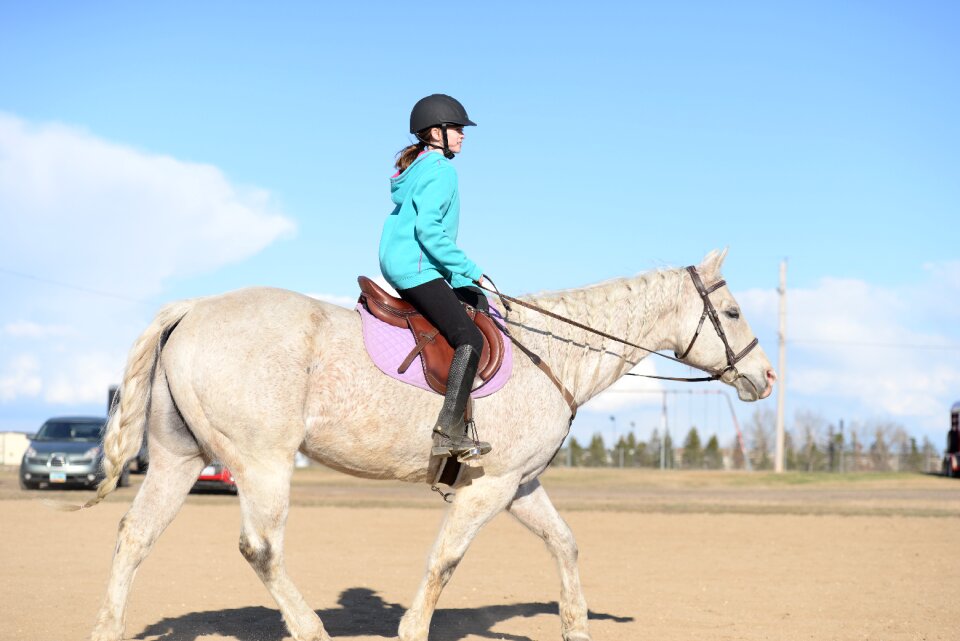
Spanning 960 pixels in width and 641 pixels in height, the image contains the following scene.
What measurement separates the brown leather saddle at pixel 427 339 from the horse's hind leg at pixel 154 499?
141 centimetres

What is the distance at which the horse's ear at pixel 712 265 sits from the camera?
25.6 feet

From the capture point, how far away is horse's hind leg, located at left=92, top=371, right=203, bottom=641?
20.9ft

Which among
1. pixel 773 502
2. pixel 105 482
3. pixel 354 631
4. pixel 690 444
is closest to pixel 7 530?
pixel 354 631

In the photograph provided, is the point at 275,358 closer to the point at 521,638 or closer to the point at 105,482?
the point at 105,482

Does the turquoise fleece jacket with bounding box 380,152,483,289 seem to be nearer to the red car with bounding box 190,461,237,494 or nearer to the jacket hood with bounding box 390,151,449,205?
the jacket hood with bounding box 390,151,449,205

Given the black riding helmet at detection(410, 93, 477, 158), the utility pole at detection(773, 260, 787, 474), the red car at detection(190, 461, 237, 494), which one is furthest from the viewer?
the utility pole at detection(773, 260, 787, 474)

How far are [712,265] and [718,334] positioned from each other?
21.2 inches

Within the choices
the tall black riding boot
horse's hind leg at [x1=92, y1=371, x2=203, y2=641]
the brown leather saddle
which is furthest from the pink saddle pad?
horse's hind leg at [x1=92, y1=371, x2=203, y2=641]

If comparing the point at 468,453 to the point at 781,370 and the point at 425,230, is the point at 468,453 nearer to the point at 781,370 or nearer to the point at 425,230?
the point at 425,230

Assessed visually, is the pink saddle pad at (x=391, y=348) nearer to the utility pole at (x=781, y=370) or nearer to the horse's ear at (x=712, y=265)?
the horse's ear at (x=712, y=265)

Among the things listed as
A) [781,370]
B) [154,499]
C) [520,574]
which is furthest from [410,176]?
[781,370]

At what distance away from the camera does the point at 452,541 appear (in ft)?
21.2

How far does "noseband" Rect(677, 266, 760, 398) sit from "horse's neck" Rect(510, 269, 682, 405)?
135 millimetres

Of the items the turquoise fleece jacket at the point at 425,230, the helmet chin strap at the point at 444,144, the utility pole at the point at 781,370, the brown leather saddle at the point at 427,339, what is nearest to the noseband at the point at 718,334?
the brown leather saddle at the point at 427,339
